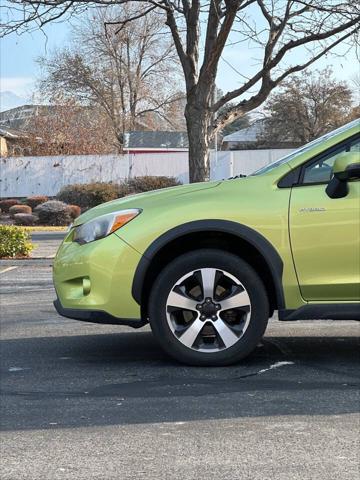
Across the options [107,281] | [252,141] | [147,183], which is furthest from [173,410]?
[252,141]

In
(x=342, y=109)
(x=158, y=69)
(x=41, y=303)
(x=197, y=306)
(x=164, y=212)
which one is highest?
(x=158, y=69)

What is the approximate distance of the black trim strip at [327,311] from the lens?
16.4ft

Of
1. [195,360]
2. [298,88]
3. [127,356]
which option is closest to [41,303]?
[127,356]

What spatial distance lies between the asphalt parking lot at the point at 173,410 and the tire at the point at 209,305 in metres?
0.19

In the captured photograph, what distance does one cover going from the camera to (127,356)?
571cm

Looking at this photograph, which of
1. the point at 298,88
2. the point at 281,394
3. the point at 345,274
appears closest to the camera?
the point at 281,394

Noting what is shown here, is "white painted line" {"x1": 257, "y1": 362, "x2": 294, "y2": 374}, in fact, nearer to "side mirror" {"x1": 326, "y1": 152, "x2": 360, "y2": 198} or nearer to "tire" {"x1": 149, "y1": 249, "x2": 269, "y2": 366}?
"tire" {"x1": 149, "y1": 249, "x2": 269, "y2": 366}

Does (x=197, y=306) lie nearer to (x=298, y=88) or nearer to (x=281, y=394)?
(x=281, y=394)

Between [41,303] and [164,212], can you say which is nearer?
[164,212]

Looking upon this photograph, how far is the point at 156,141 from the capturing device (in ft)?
167

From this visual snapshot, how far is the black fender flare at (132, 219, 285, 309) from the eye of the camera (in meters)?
4.98

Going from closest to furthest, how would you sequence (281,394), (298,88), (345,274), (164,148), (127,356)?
→ (281,394), (345,274), (127,356), (298,88), (164,148)

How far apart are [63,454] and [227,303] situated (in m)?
1.78

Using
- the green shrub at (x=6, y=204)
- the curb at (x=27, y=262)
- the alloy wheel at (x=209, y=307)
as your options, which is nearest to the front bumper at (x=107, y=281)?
the alloy wheel at (x=209, y=307)
